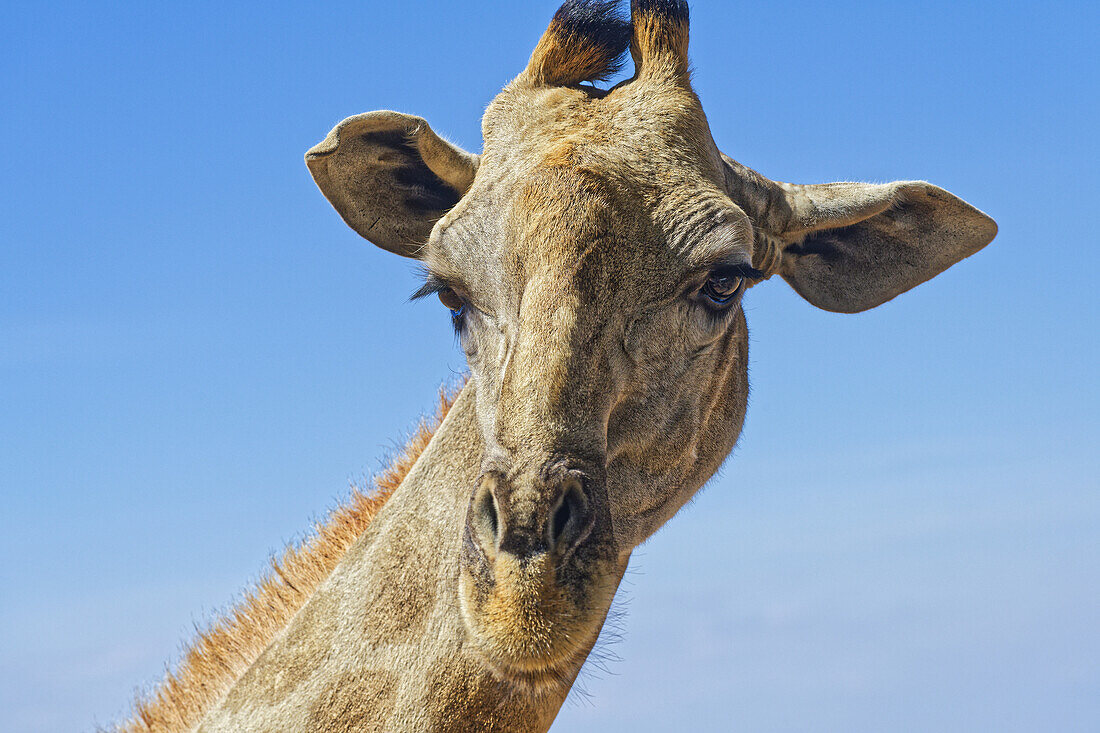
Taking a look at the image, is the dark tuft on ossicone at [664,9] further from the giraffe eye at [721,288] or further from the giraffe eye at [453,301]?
the giraffe eye at [453,301]

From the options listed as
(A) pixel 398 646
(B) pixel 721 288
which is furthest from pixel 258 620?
(B) pixel 721 288

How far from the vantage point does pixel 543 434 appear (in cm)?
505

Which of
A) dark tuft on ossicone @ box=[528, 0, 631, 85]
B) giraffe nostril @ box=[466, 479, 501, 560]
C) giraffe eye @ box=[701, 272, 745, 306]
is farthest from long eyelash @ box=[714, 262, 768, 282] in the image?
giraffe nostril @ box=[466, 479, 501, 560]

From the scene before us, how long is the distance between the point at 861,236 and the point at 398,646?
4506mm

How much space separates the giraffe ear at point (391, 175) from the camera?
693 centimetres

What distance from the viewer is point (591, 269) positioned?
5.51 metres

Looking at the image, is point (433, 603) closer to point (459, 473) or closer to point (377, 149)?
point (459, 473)

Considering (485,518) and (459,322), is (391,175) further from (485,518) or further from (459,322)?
(485,518)

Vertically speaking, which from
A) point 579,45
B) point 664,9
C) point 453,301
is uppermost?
point 664,9

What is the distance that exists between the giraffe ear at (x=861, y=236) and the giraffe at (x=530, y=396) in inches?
2.4

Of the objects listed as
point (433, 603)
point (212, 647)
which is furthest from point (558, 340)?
point (212, 647)

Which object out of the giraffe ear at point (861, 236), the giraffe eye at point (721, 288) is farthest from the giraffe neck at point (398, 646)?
the giraffe ear at point (861, 236)

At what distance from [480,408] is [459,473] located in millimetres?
472

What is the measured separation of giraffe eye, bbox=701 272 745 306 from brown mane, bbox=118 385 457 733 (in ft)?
7.06
